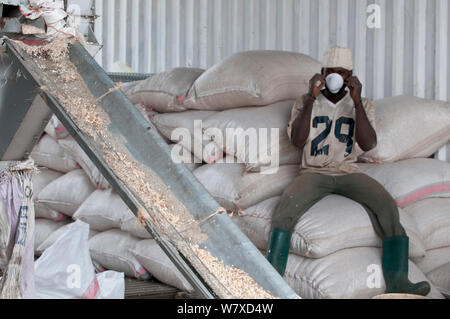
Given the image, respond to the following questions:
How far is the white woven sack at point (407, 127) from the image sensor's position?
2805 millimetres

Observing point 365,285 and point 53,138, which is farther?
point 53,138

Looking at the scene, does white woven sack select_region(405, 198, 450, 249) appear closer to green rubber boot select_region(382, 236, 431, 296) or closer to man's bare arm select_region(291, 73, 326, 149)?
green rubber boot select_region(382, 236, 431, 296)

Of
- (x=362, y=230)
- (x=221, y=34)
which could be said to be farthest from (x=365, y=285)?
(x=221, y=34)

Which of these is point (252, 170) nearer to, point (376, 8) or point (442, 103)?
point (442, 103)

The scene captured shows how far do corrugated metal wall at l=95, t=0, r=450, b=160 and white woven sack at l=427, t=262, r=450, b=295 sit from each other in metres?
A: 1.04

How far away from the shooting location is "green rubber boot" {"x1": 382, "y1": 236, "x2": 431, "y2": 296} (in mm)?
2172

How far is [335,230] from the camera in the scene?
2.32 meters

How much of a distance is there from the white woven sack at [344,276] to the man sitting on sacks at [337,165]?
0.06 meters

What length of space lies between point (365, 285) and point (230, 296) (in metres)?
1.53

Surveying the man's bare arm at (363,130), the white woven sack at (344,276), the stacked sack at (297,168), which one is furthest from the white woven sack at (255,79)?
the white woven sack at (344,276)

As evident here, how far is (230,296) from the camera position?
849mm

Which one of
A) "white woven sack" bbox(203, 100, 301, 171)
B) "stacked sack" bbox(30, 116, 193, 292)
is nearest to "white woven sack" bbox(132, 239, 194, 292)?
"stacked sack" bbox(30, 116, 193, 292)

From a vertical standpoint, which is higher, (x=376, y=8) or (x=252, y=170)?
(x=376, y=8)

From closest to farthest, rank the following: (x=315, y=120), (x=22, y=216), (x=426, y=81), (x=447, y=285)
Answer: (x=22, y=216)
(x=447, y=285)
(x=315, y=120)
(x=426, y=81)
